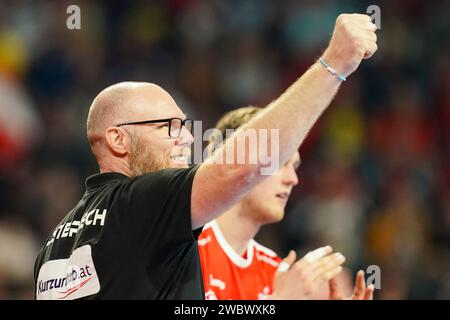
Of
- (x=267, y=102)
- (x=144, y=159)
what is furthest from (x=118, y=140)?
(x=267, y=102)

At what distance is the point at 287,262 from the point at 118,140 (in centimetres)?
157

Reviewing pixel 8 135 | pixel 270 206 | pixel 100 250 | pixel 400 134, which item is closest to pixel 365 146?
pixel 400 134

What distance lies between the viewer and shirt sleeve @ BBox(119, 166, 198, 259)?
3.13 m

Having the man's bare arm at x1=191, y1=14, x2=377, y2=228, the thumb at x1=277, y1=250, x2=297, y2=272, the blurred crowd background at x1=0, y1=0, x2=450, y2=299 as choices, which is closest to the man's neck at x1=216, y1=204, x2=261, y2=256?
the thumb at x1=277, y1=250, x2=297, y2=272

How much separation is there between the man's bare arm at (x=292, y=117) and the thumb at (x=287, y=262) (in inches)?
67.9

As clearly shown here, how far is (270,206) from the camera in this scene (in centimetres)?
505

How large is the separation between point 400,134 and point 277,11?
2357 mm

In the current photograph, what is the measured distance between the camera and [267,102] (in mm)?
9836

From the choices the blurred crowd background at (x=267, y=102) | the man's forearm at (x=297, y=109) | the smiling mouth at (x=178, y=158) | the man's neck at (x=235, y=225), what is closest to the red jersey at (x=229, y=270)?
the man's neck at (x=235, y=225)

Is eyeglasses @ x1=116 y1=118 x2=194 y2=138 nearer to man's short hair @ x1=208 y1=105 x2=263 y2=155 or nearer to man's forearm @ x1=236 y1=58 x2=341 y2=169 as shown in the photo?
man's forearm @ x1=236 y1=58 x2=341 y2=169

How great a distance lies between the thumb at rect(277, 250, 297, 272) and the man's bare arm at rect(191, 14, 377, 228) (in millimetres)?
1724

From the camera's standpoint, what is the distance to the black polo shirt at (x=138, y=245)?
10.4 feet

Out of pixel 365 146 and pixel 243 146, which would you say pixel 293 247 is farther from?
pixel 243 146

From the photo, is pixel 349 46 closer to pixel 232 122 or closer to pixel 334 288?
pixel 334 288
